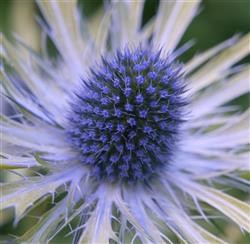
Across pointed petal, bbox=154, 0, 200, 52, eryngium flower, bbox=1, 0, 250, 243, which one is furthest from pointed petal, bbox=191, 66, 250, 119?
pointed petal, bbox=154, 0, 200, 52

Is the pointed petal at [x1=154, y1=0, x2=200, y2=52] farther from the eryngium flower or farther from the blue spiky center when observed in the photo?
the blue spiky center

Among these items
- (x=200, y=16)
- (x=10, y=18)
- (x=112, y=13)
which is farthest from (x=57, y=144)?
(x=200, y=16)

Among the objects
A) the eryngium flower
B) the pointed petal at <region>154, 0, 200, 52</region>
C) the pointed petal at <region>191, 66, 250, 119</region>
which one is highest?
the pointed petal at <region>154, 0, 200, 52</region>

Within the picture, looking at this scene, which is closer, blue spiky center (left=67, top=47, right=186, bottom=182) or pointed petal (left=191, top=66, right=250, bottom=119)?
blue spiky center (left=67, top=47, right=186, bottom=182)

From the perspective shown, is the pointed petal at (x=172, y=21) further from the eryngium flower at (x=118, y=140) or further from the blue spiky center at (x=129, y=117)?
the blue spiky center at (x=129, y=117)

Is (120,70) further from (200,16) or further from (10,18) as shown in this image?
(200,16)

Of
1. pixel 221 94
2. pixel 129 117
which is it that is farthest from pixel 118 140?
pixel 221 94

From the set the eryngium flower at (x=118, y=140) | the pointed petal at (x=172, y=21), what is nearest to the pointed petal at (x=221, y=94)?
the eryngium flower at (x=118, y=140)

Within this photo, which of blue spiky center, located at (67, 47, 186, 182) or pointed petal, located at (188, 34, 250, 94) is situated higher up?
pointed petal, located at (188, 34, 250, 94)
